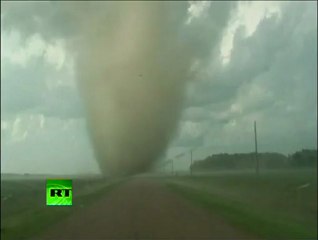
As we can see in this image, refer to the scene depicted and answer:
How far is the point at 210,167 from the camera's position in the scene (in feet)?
510

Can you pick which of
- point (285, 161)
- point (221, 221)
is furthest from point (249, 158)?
point (221, 221)

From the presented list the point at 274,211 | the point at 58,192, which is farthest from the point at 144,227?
the point at 274,211

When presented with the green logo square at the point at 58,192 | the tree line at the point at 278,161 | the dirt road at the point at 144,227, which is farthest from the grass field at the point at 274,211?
the tree line at the point at 278,161

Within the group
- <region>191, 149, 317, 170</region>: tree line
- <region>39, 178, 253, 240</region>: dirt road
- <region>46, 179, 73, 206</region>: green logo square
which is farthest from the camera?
<region>191, 149, 317, 170</region>: tree line

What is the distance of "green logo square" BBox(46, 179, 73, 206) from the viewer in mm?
9992

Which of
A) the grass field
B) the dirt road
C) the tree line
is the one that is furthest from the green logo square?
the tree line

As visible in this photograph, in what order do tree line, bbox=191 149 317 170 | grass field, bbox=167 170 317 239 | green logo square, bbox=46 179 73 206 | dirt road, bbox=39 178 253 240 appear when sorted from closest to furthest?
green logo square, bbox=46 179 73 206
dirt road, bbox=39 178 253 240
grass field, bbox=167 170 317 239
tree line, bbox=191 149 317 170

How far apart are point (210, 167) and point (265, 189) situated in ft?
345

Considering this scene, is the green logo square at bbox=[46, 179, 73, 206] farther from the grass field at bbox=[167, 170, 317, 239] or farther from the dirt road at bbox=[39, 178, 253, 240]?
the grass field at bbox=[167, 170, 317, 239]

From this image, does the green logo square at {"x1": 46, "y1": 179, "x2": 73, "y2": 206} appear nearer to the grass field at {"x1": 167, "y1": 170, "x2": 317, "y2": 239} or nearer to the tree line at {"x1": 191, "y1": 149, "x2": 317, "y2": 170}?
the grass field at {"x1": 167, "y1": 170, "x2": 317, "y2": 239}

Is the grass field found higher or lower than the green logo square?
lower

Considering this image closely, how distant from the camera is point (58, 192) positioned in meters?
10.1

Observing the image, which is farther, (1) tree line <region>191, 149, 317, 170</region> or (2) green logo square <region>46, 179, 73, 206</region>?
(1) tree line <region>191, 149, 317, 170</region>

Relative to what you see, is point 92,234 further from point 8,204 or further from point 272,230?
point 8,204
